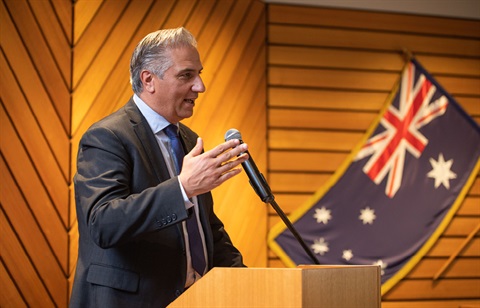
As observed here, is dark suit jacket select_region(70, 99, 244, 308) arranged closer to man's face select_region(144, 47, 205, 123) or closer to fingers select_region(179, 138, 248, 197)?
fingers select_region(179, 138, 248, 197)

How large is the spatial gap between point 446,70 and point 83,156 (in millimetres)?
4227

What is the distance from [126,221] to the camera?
2.15m

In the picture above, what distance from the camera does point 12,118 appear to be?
425 centimetres

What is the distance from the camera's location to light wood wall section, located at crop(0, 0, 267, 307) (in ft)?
13.8

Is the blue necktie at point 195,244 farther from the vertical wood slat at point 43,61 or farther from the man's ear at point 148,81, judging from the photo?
the vertical wood slat at point 43,61

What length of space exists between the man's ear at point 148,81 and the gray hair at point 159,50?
0.02m

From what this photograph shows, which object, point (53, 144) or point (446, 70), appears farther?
point (446, 70)

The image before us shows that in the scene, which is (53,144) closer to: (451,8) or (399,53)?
(399,53)

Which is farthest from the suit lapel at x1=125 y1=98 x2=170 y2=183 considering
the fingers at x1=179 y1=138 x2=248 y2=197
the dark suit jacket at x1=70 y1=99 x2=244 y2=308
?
the fingers at x1=179 y1=138 x2=248 y2=197

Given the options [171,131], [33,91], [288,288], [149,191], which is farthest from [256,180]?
[33,91]

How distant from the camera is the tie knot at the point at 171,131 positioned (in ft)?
8.76

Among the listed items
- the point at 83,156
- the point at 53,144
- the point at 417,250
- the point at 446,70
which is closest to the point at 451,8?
the point at 446,70

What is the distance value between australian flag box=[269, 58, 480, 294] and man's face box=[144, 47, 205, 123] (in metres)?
2.83

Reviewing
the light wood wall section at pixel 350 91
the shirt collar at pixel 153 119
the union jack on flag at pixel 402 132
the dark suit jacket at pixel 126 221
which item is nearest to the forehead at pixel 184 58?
the shirt collar at pixel 153 119
